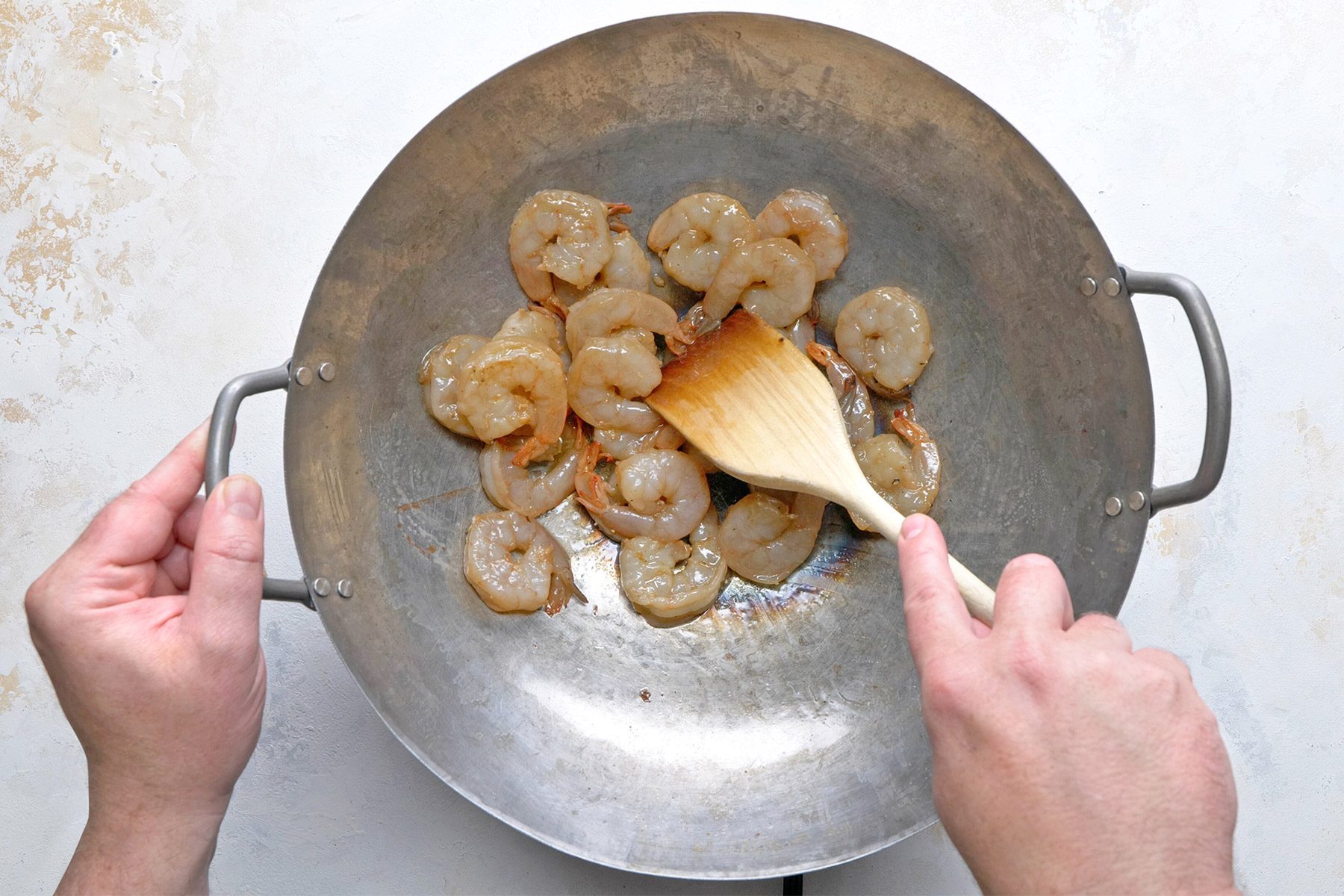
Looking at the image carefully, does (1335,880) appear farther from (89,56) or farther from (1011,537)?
(89,56)

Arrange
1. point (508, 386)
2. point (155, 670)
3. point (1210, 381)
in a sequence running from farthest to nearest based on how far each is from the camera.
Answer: point (508, 386), point (1210, 381), point (155, 670)

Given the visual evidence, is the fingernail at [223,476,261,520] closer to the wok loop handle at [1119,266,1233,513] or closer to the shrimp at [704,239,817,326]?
the shrimp at [704,239,817,326]

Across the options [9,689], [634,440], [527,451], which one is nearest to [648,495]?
[634,440]

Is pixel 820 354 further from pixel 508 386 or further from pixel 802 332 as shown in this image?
pixel 508 386

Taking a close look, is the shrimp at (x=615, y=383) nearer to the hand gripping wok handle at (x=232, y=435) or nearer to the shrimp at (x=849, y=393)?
the shrimp at (x=849, y=393)

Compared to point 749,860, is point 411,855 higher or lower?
lower

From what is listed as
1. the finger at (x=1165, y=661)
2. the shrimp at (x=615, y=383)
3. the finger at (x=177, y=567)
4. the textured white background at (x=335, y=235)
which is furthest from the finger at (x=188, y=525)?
the finger at (x=1165, y=661)

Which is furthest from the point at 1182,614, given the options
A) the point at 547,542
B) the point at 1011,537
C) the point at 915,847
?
the point at 547,542
